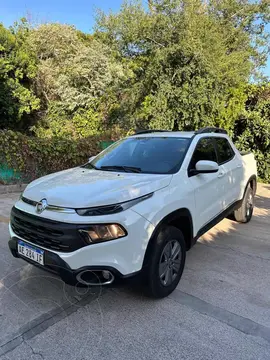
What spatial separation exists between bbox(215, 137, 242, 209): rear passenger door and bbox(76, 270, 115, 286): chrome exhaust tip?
2245 millimetres

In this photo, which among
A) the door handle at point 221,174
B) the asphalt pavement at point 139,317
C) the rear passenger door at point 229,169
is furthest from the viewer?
the rear passenger door at point 229,169

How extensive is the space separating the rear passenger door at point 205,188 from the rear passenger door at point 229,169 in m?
0.20

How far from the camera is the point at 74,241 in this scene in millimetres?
2250

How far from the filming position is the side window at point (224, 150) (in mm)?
4148

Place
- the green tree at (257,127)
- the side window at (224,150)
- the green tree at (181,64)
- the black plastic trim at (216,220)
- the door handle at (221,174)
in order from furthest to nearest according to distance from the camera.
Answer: the green tree at (257,127), the green tree at (181,64), the side window at (224,150), the door handle at (221,174), the black plastic trim at (216,220)

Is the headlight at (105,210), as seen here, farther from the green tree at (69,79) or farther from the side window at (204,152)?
the green tree at (69,79)

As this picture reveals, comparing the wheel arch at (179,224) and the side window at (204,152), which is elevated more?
the side window at (204,152)

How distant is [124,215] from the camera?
231 centimetres

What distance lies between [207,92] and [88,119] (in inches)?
302

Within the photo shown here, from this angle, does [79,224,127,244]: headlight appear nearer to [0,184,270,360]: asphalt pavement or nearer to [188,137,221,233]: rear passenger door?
[0,184,270,360]: asphalt pavement

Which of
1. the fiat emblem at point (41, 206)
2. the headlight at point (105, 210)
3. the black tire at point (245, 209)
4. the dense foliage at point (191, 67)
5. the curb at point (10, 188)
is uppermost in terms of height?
the dense foliage at point (191, 67)

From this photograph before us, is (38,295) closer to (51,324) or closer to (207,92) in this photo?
(51,324)

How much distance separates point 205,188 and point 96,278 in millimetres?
1691

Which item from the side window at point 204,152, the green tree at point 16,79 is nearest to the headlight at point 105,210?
the side window at point 204,152
